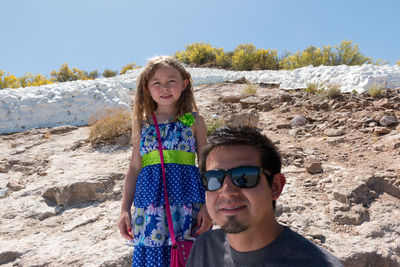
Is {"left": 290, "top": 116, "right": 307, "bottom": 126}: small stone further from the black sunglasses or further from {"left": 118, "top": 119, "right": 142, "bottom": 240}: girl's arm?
the black sunglasses

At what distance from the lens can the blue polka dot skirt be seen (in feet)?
5.28

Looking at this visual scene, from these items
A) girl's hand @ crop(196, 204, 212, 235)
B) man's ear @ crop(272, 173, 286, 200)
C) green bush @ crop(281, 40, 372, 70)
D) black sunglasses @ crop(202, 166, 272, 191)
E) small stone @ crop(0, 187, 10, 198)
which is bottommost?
small stone @ crop(0, 187, 10, 198)

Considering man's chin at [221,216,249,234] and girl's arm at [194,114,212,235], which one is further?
girl's arm at [194,114,212,235]

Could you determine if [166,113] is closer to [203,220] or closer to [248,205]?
[203,220]

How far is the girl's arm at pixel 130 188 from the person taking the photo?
173 cm

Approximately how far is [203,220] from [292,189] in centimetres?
185

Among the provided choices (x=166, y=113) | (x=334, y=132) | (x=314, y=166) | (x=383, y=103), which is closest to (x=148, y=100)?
(x=166, y=113)

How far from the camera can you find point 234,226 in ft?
3.57

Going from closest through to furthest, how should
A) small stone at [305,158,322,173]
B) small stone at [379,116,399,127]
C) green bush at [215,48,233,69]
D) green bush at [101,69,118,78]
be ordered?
small stone at [305,158,322,173]
small stone at [379,116,399,127]
green bush at [215,48,233,69]
green bush at [101,69,118,78]

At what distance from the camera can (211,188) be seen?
1181 millimetres

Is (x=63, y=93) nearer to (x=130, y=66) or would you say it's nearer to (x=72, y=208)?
(x=72, y=208)

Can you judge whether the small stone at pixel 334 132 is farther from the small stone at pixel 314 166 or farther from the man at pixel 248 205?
the man at pixel 248 205

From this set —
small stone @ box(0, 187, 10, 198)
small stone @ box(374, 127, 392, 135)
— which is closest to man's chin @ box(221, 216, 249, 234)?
small stone @ box(374, 127, 392, 135)

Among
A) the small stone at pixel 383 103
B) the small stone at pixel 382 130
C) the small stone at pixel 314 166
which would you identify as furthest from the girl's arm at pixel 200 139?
the small stone at pixel 383 103
